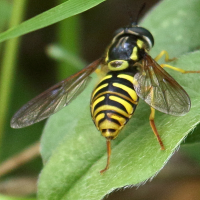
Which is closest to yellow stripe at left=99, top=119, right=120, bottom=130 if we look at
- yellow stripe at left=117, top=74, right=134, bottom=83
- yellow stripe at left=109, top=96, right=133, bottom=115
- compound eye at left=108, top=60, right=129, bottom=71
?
yellow stripe at left=109, top=96, right=133, bottom=115

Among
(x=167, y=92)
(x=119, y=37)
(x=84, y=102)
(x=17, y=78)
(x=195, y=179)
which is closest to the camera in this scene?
(x=167, y=92)

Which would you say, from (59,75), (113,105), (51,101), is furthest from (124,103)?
(59,75)

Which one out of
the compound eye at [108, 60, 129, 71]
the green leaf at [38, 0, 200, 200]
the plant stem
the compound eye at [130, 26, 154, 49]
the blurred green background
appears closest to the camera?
the green leaf at [38, 0, 200, 200]

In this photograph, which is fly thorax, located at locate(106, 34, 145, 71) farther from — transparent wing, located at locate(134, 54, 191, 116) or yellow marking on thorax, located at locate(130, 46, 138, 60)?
transparent wing, located at locate(134, 54, 191, 116)

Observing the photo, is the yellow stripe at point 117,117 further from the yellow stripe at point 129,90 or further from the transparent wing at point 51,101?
the transparent wing at point 51,101

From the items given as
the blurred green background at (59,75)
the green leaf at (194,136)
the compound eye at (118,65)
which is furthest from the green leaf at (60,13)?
the blurred green background at (59,75)

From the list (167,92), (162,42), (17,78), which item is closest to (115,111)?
(167,92)

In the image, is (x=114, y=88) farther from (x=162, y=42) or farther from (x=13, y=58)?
(x=13, y=58)
